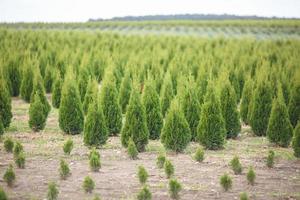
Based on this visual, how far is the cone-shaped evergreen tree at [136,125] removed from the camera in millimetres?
11336

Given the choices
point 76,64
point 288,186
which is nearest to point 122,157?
point 288,186

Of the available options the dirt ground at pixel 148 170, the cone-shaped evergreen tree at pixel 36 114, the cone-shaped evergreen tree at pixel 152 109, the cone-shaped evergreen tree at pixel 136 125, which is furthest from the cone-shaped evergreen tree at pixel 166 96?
the cone-shaped evergreen tree at pixel 36 114

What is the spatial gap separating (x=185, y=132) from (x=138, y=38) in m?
27.1

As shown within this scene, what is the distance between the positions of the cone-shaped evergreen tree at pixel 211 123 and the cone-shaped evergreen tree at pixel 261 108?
2.29 metres

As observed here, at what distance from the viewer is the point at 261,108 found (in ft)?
44.8

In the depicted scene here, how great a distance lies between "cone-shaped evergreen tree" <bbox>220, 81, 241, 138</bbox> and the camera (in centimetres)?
1293

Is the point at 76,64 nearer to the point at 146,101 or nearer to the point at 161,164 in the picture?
the point at 146,101

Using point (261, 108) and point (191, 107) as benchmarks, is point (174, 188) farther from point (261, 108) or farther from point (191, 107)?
point (261, 108)

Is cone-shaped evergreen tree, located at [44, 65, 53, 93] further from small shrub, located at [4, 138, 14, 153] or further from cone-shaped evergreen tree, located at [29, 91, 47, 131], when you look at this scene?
small shrub, located at [4, 138, 14, 153]

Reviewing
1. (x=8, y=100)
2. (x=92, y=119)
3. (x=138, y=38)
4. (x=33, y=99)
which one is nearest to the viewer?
(x=92, y=119)

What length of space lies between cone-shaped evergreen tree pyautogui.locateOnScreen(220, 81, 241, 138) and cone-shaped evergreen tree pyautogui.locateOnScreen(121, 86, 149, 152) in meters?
2.61

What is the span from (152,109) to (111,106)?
1223mm

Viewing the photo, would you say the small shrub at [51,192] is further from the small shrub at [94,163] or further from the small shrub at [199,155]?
the small shrub at [199,155]

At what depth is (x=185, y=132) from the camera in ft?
36.9
